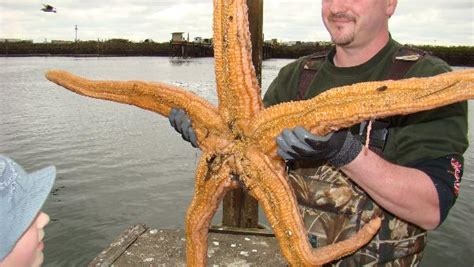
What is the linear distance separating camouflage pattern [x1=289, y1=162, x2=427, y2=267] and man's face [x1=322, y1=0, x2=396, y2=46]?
794 mm

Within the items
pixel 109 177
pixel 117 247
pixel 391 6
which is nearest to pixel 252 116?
pixel 391 6

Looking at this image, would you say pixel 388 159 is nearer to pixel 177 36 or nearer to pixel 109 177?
pixel 109 177

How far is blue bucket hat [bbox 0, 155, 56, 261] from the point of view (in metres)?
1.62

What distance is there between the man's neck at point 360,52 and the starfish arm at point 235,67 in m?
0.78

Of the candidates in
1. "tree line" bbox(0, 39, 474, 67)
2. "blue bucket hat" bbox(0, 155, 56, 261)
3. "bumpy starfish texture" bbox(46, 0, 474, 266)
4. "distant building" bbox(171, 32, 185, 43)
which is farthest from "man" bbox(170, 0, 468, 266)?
"tree line" bbox(0, 39, 474, 67)

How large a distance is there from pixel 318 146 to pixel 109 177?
8.41 meters

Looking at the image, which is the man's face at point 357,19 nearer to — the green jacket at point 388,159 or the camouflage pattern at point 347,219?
the green jacket at point 388,159

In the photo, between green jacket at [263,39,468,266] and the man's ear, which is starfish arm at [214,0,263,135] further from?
the man's ear

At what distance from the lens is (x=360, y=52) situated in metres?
2.64

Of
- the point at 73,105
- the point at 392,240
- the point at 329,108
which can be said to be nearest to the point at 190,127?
the point at 329,108

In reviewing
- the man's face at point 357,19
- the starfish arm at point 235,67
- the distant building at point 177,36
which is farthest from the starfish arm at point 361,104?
the distant building at point 177,36

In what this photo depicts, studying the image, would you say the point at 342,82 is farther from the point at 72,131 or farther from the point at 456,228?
the point at 72,131

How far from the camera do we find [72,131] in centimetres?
1370

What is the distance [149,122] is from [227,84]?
13.3 m
